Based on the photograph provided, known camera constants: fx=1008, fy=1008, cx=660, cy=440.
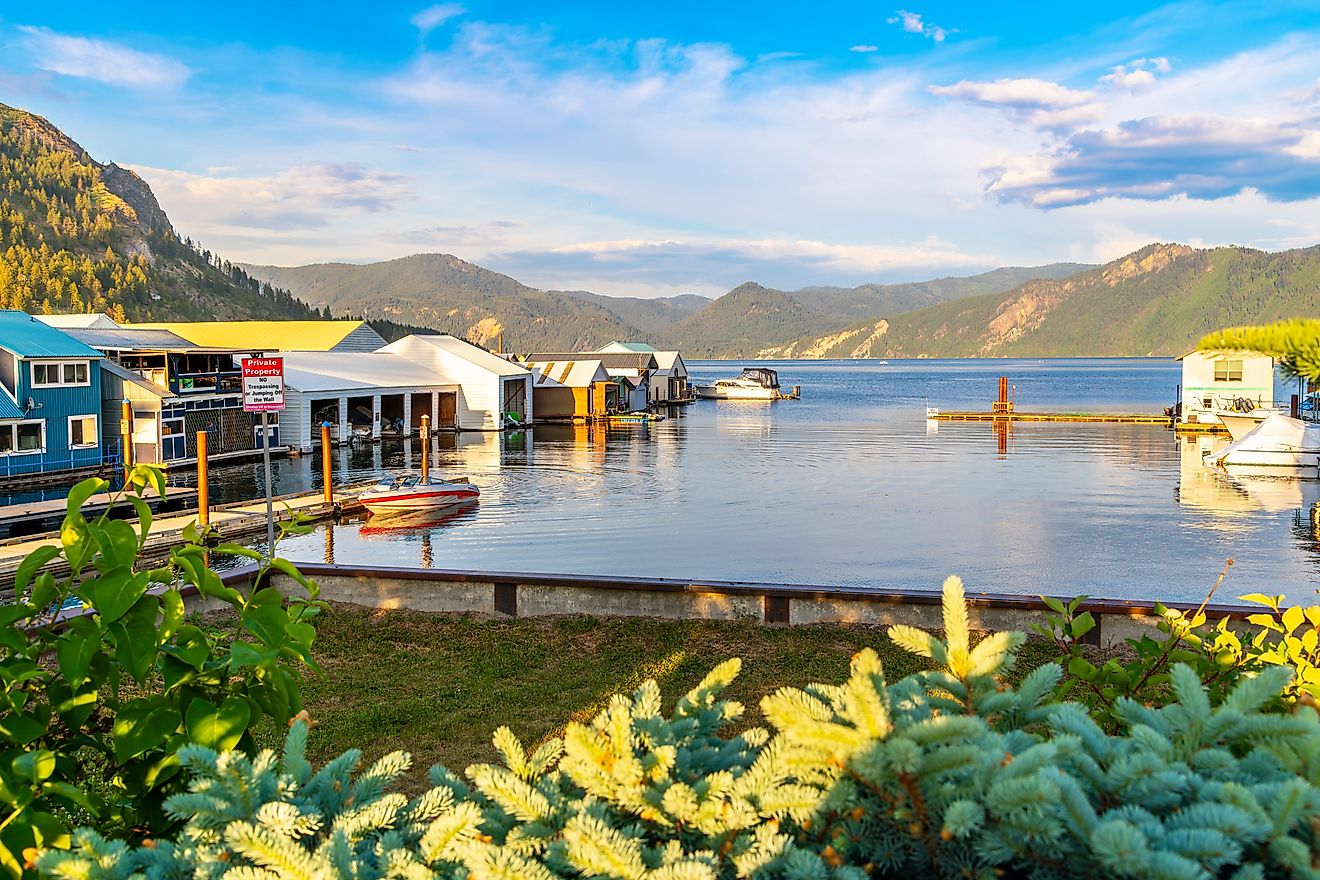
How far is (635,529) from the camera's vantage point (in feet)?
93.6

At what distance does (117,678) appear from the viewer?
3.78 meters

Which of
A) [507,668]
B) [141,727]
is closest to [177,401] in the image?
[507,668]

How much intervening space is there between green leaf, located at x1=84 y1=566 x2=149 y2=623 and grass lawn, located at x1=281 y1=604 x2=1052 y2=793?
11.6 feet

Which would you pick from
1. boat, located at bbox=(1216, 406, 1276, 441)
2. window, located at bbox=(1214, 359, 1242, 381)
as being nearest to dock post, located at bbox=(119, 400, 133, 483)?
boat, located at bbox=(1216, 406, 1276, 441)

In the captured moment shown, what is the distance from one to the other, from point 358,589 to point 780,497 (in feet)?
80.8

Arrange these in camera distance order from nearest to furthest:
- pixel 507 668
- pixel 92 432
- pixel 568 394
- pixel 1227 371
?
pixel 507 668, pixel 92 432, pixel 1227 371, pixel 568 394

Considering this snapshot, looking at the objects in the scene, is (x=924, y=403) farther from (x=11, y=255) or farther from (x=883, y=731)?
(x=11, y=255)

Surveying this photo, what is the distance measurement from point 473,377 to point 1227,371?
48.0 metres

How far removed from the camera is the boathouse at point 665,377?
3782 inches

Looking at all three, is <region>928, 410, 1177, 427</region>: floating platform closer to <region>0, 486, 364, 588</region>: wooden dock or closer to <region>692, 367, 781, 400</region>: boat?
<region>692, 367, 781, 400</region>: boat

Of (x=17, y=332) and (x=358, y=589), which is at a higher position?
(x=17, y=332)

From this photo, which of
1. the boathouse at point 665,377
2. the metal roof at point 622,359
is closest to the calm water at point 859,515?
the metal roof at point 622,359

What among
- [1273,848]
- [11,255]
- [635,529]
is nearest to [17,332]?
[635,529]

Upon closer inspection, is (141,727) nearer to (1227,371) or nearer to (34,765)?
(34,765)
